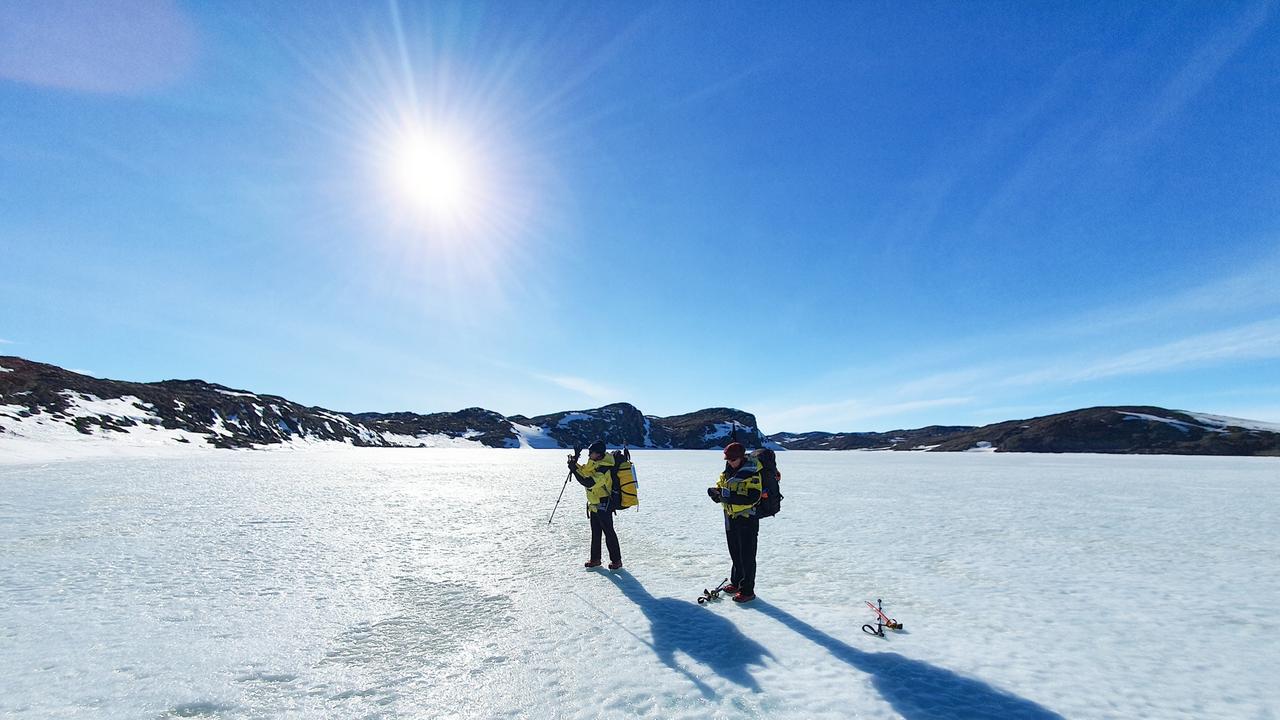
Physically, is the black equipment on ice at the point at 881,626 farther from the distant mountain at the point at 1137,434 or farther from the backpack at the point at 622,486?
the distant mountain at the point at 1137,434

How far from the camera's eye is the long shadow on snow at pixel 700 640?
6031mm

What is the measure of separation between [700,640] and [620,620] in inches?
51.9

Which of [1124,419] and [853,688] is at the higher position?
[1124,419]

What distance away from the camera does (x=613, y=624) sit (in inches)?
293

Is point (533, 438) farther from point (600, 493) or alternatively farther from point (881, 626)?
point (881, 626)

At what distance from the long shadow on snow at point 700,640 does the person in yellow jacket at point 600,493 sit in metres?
1.65

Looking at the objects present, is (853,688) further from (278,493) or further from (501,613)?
(278,493)

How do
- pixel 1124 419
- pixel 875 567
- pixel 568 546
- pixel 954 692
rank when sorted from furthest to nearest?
pixel 1124 419 < pixel 568 546 < pixel 875 567 < pixel 954 692

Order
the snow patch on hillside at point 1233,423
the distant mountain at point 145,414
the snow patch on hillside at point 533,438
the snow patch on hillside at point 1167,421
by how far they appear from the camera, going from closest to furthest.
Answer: the distant mountain at point 145,414, the snow patch on hillside at point 1233,423, the snow patch on hillside at point 1167,421, the snow patch on hillside at point 533,438

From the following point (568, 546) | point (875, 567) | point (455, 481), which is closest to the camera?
point (875, 567)

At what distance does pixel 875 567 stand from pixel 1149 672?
15.7 ft

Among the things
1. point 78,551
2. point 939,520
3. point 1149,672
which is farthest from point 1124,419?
point 78,551

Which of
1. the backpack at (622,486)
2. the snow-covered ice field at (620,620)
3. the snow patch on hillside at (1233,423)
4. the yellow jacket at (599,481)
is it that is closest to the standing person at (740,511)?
the snow-covered ice field at (620,620)

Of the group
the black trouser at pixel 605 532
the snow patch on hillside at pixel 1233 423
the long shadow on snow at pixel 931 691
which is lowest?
the long shadow on snow at pixel 931 691
